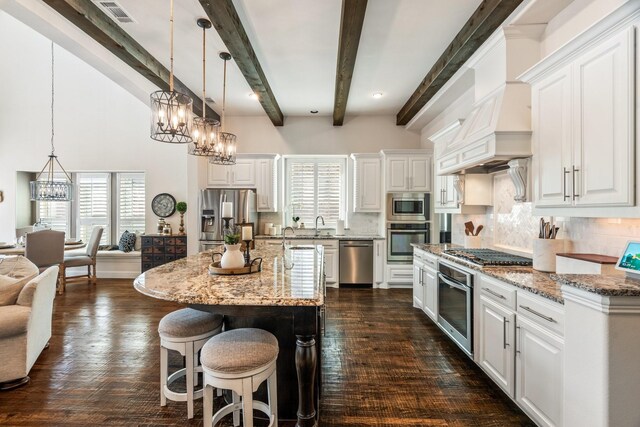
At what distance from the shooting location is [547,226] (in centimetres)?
229

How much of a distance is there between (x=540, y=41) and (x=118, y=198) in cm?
717

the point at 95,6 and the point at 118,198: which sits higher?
the point at 95,6

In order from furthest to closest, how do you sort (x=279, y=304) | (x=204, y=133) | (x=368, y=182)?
(x=368, y=182) < (x=204, y=133) < (x=279, y=304)

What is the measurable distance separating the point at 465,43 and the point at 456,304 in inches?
97.0

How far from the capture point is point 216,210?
514 centimetres

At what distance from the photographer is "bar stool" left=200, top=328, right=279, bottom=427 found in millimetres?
1501

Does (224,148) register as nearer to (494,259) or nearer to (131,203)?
(494,259)

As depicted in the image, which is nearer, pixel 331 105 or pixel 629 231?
pixel 629 231

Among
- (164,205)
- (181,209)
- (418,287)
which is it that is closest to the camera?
(418,287)

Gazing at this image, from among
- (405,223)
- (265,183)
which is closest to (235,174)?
(265,183)

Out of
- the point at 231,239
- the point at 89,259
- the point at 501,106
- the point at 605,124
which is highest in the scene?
the point at 501,106

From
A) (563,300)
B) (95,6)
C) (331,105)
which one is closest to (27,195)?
(95,6)

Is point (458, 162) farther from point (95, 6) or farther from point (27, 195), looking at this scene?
point (27, 195)

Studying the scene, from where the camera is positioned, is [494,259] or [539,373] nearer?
[539,373]
